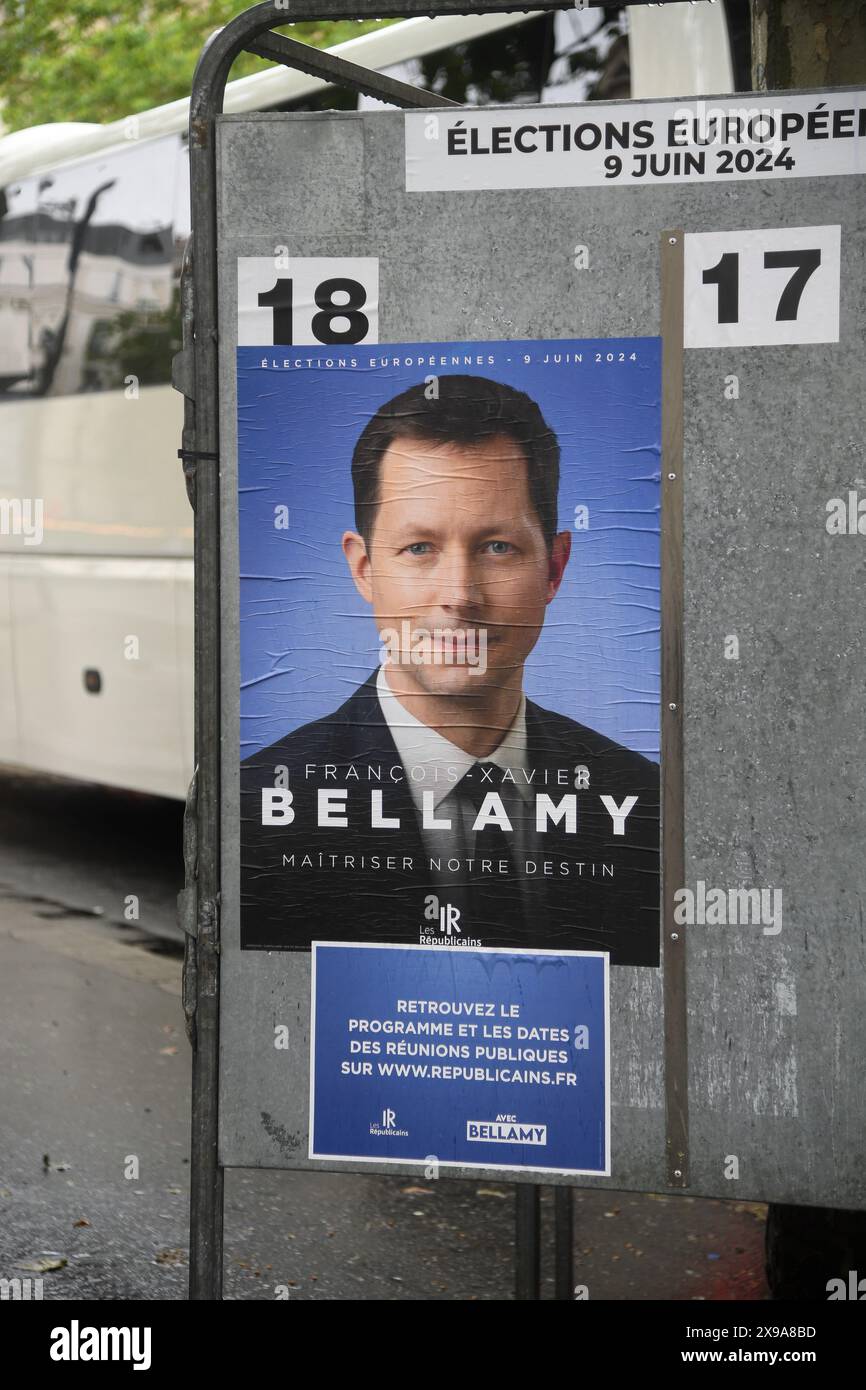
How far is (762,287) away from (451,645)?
847 mm

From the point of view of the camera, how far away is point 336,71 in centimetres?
339

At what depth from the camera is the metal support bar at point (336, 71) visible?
127 inches

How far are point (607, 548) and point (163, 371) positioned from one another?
236 inches

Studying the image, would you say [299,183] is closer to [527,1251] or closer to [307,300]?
[307,300]

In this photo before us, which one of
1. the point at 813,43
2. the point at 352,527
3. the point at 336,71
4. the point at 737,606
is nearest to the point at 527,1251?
the point at 737,606

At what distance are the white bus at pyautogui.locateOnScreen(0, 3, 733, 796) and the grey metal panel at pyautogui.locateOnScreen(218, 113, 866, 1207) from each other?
15.6 feet

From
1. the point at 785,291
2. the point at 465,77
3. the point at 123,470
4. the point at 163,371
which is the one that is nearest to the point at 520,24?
the point at 465,77

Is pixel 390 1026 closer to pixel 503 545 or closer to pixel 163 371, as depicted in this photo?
pixel 503 545

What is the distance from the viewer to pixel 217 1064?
3.22 m

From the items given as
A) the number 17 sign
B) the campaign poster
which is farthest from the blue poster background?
the number 17 sign

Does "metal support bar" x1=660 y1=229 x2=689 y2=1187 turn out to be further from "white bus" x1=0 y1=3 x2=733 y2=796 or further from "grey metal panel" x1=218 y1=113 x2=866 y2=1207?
"white bus" x1=0 y1=3 x2=733 y2=796

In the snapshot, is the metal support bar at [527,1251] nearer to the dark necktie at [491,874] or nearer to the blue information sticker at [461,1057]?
the blue information sticker at [461,1057]

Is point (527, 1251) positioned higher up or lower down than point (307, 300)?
lower down

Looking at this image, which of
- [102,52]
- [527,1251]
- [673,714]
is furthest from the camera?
[102,52]
